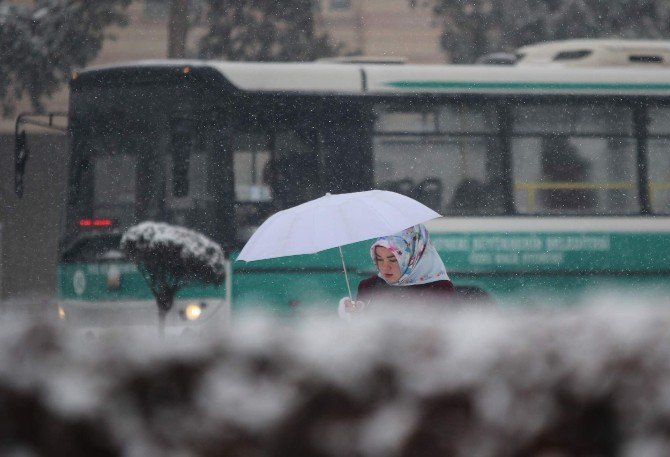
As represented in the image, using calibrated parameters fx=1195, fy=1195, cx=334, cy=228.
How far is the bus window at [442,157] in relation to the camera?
10.9 metres

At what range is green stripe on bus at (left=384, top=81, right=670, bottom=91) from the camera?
11125 millimetres

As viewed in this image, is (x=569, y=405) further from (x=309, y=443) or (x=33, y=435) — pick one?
(x=33, y=435)

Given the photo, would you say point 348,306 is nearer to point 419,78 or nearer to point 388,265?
point 388,265

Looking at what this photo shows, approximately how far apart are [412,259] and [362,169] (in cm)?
541

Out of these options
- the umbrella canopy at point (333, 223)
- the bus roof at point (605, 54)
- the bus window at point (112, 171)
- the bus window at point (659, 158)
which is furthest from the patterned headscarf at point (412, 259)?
A: the bus roof at point (605, 54)

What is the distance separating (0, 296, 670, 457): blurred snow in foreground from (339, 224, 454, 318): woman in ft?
13.0

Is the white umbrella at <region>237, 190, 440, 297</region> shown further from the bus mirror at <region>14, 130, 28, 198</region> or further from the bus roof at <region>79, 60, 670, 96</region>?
the bus mirror at <region>14, 130, 28, 198</region>

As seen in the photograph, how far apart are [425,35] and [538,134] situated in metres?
20.1

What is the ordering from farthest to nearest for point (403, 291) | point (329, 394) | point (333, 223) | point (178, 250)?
point (178, 250) → point (333, 223) → point (403, 291) → point (329, 394)

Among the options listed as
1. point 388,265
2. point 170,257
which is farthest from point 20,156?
point 388,265

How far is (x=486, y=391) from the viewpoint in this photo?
4.28ft

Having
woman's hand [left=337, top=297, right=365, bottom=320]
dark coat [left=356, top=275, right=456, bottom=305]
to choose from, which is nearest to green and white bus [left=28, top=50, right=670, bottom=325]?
dark coat [left=356, top=275, right=456, bottom=305]

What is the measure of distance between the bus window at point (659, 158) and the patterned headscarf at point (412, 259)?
6244mm

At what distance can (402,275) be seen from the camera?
5.47 meters
